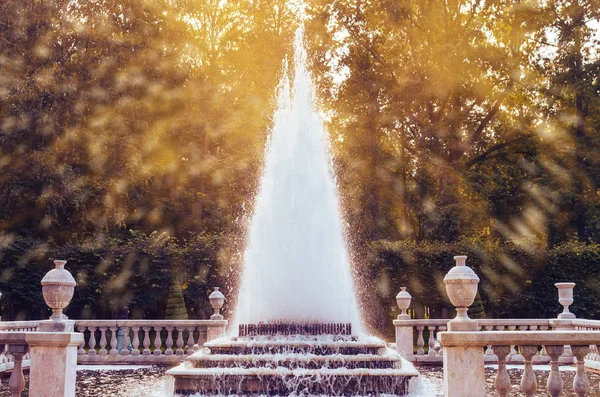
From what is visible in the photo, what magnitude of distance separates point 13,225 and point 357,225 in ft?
46.6

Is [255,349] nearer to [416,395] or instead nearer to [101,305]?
[416,395]

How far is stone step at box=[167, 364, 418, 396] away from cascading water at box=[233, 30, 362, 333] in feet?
8.83

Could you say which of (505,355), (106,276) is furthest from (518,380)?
(106,276)

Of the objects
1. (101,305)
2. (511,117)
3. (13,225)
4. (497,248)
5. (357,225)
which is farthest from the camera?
(511,117)

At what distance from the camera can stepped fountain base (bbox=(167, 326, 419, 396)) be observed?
441 inches

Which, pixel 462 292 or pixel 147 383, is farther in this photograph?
pixel 147 383

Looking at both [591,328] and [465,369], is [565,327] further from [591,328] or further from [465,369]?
[465,369]

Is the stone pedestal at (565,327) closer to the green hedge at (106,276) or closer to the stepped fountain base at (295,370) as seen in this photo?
the stepped fountain base at (295,370)

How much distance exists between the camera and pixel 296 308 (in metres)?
14.1

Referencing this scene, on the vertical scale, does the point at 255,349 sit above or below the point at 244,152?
below

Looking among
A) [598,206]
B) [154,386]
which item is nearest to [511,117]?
[598,206]

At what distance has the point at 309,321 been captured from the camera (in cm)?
1380

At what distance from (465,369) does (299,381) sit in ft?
12.9


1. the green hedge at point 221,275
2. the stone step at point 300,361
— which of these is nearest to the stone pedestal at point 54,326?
the stone step at point 300,361
